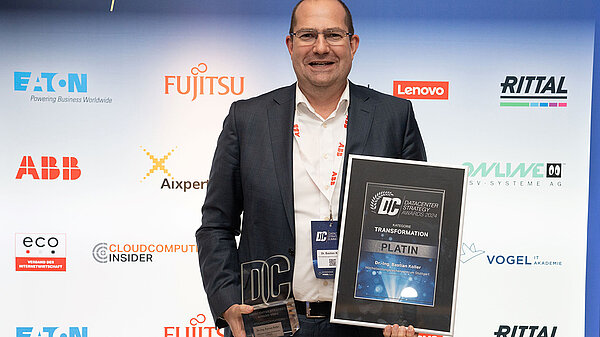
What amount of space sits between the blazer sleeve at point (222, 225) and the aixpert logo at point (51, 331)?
190 cm

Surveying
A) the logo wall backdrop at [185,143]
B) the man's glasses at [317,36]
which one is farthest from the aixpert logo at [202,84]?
the man's glasses at [317,36]

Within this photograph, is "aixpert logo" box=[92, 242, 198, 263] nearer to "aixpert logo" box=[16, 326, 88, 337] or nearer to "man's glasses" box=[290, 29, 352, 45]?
"aixpert logo" box=[16, 326, 88, 337]

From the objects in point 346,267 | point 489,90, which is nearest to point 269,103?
point 346,267

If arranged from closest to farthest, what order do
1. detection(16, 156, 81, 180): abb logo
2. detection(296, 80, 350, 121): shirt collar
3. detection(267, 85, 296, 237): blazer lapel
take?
1. detection(267, 85, 296, 237): blazer lapel
2. detection(296, 80, 350, 121): shirt collar
3. detection(16, 156, 81, 180): abb logo

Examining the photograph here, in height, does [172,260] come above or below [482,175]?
below

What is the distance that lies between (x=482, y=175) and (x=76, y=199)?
2.30 meters

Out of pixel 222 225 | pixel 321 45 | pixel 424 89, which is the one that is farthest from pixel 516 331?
pixel 321 45

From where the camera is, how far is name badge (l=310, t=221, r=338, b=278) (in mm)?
1769

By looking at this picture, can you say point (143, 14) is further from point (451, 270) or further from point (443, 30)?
point (451, 270)

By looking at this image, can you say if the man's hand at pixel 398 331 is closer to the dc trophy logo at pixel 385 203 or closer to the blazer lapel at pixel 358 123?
the dc trophy logo at pixel 385 203

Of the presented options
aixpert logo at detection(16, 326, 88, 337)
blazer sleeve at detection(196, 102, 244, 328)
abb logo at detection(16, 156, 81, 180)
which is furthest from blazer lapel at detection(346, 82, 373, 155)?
aixpert logo at detection(16, 326, 88, 337)

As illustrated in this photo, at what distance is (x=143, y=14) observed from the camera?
3430mm

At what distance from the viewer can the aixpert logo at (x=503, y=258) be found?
11.4 feet

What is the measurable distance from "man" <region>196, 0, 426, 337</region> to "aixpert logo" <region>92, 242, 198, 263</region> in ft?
5.25
